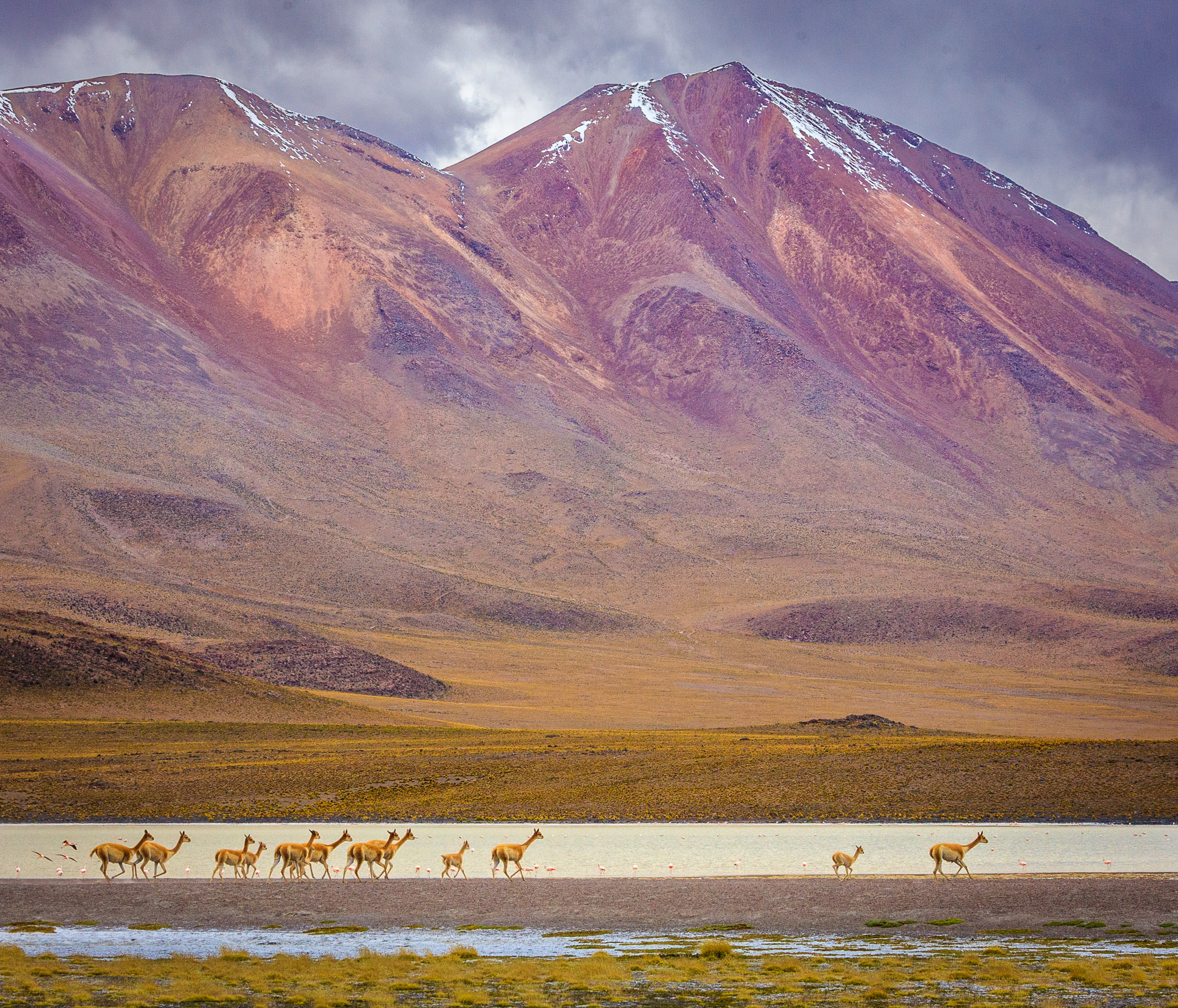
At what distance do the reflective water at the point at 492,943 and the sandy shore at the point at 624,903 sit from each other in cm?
67

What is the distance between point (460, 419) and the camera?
5925 inches

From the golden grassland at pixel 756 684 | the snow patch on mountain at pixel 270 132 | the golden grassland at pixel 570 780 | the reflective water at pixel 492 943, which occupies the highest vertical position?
the snow patch on mountain at pixel 270 132

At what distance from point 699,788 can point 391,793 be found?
29.0 ft

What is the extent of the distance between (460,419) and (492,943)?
134494 millimetres

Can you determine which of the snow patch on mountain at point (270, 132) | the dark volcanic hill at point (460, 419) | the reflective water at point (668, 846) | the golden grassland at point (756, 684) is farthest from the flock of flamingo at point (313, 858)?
the snow patch on mountain at point (270, 132)

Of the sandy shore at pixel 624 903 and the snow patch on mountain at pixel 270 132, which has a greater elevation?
the snow patch on mountain at pixel 270 132

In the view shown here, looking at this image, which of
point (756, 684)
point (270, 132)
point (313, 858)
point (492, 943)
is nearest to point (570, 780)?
point (313, 858)

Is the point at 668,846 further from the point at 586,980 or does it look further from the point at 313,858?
the point at 586,980

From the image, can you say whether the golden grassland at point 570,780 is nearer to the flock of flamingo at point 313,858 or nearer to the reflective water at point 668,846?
the reflective water at point 668,846

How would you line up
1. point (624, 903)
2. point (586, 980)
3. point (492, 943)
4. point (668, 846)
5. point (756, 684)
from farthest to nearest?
point (756, 684), point (668, 846), point (624, 903), point (492, 943), point (586, 980)

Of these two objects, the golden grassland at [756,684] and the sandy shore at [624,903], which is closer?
the sandy shore at [624,903]

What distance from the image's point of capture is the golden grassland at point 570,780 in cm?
3177

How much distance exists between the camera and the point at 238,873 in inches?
882

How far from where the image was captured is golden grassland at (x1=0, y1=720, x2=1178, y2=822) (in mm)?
31766
